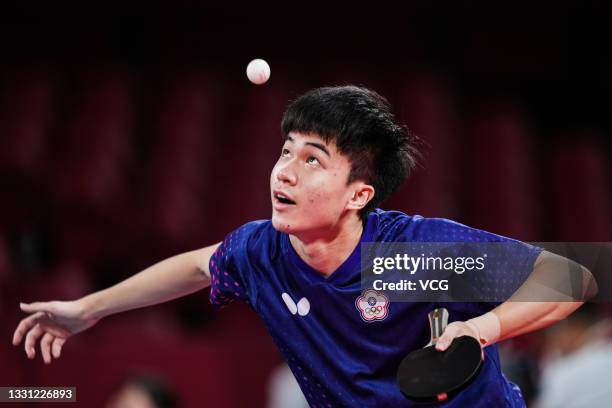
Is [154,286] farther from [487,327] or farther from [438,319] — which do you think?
[487,327]

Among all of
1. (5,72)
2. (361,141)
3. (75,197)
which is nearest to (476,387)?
(361,141)

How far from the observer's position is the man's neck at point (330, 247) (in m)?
2.40

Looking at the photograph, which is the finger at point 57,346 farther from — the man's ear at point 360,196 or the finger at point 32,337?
the man's ear at point 360,196

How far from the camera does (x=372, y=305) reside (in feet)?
7.75

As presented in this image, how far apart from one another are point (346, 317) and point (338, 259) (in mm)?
152

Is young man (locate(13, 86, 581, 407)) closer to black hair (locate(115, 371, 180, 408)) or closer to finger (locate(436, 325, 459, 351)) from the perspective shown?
finger (locate(436, 325, 459, 351))

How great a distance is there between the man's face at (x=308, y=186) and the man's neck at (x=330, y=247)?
39 mm

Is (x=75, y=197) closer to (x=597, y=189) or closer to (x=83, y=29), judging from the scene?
(x=83, y=29)

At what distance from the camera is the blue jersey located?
7.68 feet

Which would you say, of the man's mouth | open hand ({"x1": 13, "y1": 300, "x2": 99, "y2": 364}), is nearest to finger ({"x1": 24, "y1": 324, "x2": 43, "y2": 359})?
open hand ({"x1": 13, "y1": 300, "x2": 99, "y2": 364})

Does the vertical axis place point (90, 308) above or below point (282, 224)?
below

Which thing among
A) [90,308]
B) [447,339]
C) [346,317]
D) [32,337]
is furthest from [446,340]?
[32,337]

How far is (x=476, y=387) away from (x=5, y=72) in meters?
5.68

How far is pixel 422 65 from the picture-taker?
28.3 ft
